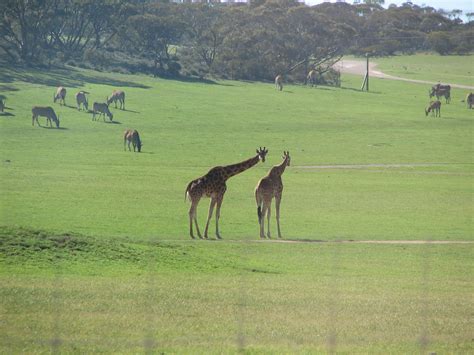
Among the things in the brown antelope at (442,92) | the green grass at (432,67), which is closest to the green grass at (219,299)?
the brown antelope at (442,92)

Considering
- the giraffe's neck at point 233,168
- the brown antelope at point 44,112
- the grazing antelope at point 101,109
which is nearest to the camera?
the giraffe's neck at point 233,168

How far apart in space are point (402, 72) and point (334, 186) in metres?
76.5

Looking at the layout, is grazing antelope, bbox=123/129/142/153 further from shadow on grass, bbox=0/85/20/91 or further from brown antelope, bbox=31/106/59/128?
shadow on grass, bbox=0/85/20/91

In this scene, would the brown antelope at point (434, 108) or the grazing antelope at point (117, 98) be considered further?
the brown antelope at point (434, 108)

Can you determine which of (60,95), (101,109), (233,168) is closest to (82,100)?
(60,95)

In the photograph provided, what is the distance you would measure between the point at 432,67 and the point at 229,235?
95.2m

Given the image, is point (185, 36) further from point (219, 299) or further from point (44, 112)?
point (219, 299)

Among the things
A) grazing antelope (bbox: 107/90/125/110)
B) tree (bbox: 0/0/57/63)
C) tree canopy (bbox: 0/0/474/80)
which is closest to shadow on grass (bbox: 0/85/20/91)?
grazing antelope (bbox: 107/90/125/110)

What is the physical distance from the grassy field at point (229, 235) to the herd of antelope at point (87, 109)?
77 centimetres

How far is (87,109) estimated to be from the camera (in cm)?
5881

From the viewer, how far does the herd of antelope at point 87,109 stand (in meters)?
45.7

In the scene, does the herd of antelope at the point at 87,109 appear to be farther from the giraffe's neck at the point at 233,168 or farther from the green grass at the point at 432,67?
the green grass at the point at 432,67

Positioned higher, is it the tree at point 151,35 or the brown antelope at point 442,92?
the tree at point 151,35

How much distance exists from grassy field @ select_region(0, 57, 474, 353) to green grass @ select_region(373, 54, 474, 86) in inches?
1642
